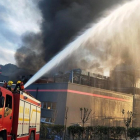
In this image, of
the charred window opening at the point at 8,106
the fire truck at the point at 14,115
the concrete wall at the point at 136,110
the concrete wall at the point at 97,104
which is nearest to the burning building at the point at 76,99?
the concrete wall at the point at 97,104

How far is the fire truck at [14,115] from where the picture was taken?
5635 mm

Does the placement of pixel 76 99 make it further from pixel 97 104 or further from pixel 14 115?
pixel 14 115

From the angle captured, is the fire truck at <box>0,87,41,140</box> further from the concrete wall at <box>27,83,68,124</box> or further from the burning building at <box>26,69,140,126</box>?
the burning building at <box>26,69,140,126</box>

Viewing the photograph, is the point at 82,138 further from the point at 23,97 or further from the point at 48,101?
the point at 48,101

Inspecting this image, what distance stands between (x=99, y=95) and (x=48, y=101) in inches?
229

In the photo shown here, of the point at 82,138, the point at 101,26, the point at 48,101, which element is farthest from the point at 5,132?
the point at 48,101

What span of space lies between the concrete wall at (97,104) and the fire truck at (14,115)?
12932 millimetres

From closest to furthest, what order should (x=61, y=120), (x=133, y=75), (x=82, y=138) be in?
(x=82, y=138), (x=61, y=120), (x=133, y=75)

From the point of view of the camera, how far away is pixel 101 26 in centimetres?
1439

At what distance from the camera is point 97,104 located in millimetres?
23062

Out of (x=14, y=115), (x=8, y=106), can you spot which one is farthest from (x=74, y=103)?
(x=8, y=106)

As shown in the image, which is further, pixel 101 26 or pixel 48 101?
pixel 48 101

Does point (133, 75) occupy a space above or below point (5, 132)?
above

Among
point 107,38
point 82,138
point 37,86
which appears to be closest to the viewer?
point 82,138
